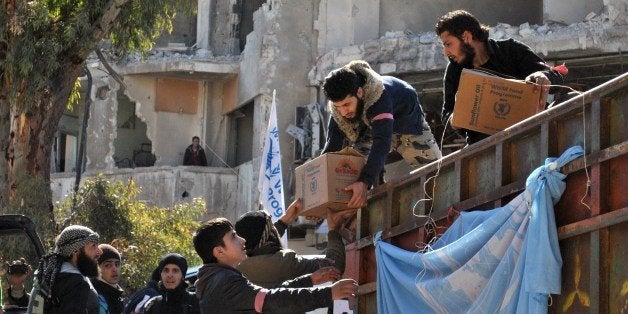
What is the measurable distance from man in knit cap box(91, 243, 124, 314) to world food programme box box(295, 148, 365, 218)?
1508mm

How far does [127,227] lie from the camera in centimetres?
1850

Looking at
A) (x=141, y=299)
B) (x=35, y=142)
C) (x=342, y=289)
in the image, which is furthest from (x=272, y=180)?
(x=342, y=289)

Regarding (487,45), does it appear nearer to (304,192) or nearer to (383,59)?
(304,192)

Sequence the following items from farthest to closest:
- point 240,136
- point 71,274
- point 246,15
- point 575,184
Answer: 1. point 240,136
2. point 246,15
3. point 71,274
4. point 575,184

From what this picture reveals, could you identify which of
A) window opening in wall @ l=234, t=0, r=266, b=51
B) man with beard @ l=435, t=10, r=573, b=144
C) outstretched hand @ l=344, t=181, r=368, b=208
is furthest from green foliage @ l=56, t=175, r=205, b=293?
window opening in wall @ l=234, t=0, r=266, b=51

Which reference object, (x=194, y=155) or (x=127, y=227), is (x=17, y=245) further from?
(x=194, y=155)

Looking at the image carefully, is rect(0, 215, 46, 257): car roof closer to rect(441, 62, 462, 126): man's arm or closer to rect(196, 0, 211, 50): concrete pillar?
rect(441, 62, 462, 126): man's arm

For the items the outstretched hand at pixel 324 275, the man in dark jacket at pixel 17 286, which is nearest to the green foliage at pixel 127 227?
the man in dark jacket at pixel 17 286

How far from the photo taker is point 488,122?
8.23 meters

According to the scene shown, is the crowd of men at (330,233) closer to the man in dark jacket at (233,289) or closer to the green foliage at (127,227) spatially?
the man in dark jacket at (233,289)

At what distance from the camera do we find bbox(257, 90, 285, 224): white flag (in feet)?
63.8

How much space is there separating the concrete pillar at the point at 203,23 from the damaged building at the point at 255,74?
27 millimetres

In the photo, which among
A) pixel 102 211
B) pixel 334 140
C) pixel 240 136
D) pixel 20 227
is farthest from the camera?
pixel 240 136

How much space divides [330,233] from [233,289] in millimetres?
2090
